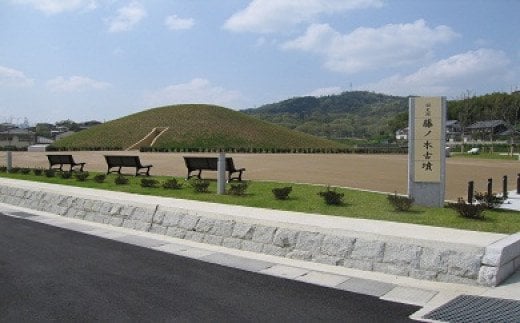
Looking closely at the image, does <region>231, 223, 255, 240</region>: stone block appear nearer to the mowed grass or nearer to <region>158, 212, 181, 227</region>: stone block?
<region>158, 212, 181, 227</region>: stone block

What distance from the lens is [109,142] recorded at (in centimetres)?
5716

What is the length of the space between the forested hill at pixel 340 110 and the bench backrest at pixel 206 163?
114484mm

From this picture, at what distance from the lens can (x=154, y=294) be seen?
5.14m

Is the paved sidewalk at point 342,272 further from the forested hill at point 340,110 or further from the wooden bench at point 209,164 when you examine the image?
the forested hill at point 340,110

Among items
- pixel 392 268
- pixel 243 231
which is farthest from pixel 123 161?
pixel 392 268

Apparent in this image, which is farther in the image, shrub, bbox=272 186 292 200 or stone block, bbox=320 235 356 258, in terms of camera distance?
shrub, bbox=272 186 292 200

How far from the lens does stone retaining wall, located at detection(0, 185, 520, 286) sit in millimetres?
5426

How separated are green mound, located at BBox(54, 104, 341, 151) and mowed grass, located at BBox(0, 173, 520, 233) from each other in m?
40.9

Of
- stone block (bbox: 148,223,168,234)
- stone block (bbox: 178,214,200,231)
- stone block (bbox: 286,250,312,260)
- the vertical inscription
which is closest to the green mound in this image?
the vertical inscription

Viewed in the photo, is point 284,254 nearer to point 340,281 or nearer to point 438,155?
point 340,281

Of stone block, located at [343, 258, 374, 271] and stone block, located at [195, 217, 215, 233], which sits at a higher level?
stone block, located at [195, 217, 215, 233]

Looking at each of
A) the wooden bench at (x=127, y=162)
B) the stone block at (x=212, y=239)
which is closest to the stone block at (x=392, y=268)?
the stone block at (x=212, y=239)

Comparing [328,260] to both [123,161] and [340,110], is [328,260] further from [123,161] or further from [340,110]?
[340,110]

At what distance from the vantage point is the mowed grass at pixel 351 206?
7547 millimetres
